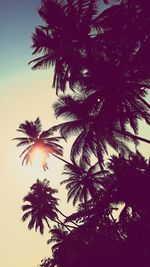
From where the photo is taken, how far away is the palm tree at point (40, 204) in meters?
33.8

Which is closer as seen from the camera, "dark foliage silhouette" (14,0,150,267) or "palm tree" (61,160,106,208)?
"dark foliage silhouette" (14,0,150,267)

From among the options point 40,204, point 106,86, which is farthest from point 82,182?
point 106,86

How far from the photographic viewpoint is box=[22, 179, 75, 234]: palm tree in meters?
33.8

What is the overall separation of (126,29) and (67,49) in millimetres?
3477

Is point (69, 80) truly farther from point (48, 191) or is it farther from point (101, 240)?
point (48, 191)

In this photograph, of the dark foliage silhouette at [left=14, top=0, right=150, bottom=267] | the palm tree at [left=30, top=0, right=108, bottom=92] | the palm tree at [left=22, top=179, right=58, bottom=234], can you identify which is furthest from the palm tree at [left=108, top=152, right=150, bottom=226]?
the palm tree at [left=22, top=179, right=58, bottom=234]

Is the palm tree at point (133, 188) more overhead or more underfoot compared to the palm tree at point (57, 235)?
more underfoot

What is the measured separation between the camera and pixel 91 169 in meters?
31.3

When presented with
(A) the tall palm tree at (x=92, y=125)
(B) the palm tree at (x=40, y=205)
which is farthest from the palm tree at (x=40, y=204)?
(A) the tall palm tree at (x=92, y=125)

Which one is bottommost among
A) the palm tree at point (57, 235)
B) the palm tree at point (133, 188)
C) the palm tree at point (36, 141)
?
the palm tree at point (133, 188)

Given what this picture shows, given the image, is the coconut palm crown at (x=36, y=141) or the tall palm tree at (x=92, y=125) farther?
the coconut palm crown at (x=36, y=141)

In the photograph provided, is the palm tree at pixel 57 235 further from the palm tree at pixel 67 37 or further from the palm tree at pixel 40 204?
the palm tree at pixel 67 37

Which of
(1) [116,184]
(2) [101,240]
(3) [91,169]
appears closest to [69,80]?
(1) [116,184]

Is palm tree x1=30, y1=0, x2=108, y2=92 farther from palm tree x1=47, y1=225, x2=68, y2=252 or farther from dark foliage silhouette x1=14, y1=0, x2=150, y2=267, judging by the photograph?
palm tree x1=47, y1=225, x2=68, y2=252
